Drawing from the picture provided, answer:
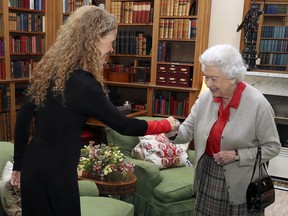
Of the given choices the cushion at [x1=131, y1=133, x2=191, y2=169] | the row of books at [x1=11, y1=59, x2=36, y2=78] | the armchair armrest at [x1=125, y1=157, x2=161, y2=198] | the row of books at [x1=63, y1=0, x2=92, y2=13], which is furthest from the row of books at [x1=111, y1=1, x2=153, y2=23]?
the armchair armrest at [x1=125, y1=157, x2=161, y2=198]

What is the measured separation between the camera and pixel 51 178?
1.52 metres

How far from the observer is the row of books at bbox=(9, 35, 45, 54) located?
436 cm

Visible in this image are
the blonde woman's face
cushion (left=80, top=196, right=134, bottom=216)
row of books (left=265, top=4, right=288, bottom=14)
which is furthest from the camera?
row of books (left=265, top=4, right=288, bottom=14)

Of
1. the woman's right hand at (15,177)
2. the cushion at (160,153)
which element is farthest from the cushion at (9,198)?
the cushion at (160,153)

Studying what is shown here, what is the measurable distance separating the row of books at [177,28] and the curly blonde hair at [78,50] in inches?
105

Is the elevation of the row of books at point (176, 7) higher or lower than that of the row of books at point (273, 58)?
higher

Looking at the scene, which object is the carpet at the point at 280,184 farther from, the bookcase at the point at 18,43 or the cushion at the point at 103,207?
the bookcase at the point at 18,43

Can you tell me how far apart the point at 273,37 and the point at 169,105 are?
148 centimetres

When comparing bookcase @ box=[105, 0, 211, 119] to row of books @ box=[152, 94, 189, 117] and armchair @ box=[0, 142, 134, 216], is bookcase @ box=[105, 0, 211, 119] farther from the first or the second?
armchair @ box=[0, 142, 134, 216]

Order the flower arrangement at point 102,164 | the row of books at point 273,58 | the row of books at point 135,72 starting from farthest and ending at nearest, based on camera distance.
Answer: the row of books at point 135,72 < the row of books at point 273,58 < the flower arrangement at point 102,164

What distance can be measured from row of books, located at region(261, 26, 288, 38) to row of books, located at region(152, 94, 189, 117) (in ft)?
3.92

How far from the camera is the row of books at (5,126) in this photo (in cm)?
431

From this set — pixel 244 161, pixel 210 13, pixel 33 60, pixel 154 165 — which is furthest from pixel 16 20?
pixel 244 161

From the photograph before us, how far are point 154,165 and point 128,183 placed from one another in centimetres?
42
